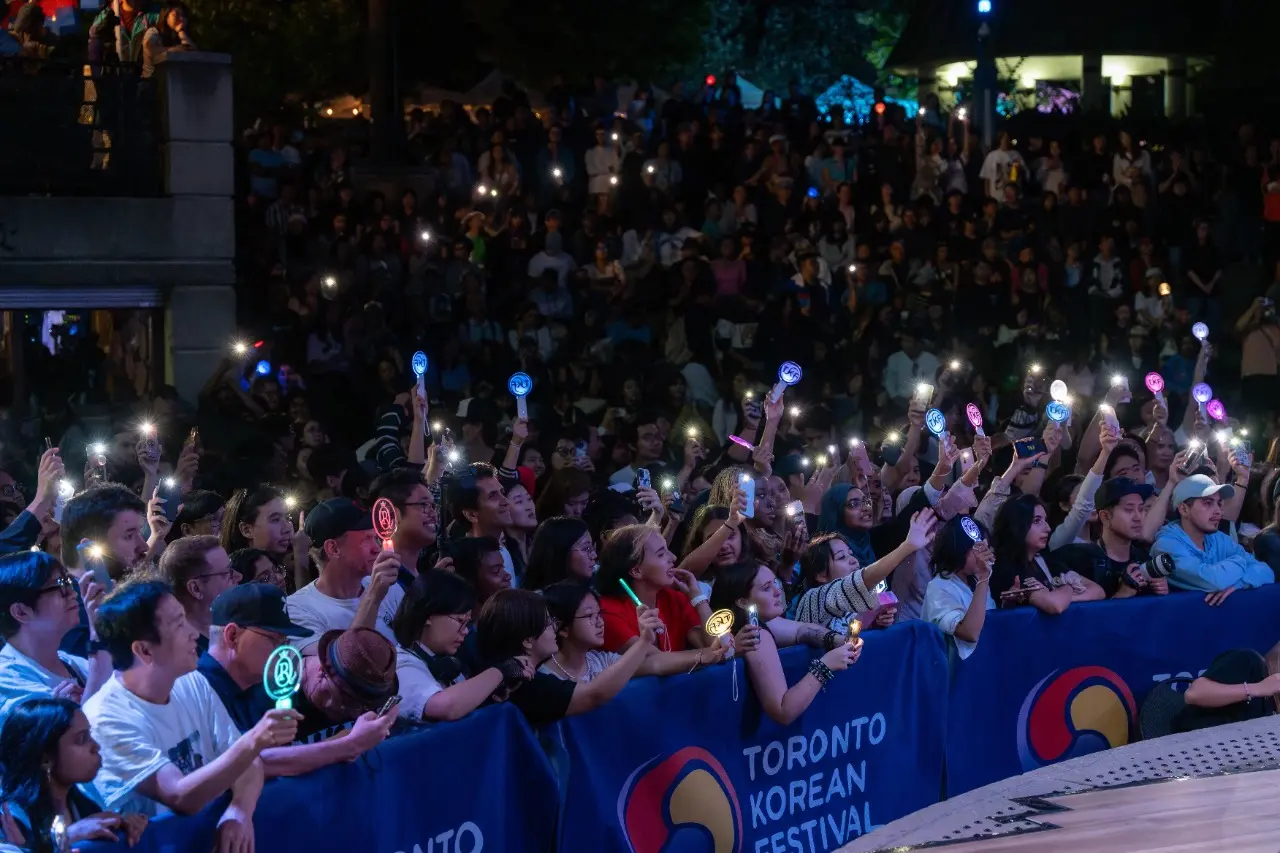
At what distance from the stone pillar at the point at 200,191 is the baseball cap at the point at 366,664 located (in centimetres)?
1033

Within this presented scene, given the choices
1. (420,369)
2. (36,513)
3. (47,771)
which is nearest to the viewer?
(47,771)

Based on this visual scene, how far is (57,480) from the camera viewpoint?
8.87m

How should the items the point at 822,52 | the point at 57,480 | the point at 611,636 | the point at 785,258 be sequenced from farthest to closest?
1. the point at 822,52
2. the point at 785,258
3. the point at 57,480
4. the point at 611,636

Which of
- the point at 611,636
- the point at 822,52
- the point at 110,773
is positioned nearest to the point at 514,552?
the point at 611,636

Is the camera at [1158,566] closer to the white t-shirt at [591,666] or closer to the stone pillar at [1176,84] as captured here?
the white t-shirt at [591,666]

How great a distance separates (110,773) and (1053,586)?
529cm

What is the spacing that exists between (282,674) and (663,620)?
2932mm

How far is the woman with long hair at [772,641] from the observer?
794 cm

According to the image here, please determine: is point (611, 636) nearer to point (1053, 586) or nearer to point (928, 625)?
point (928, 625)

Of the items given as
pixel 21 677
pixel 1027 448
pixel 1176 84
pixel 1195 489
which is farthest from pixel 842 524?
pixel 1176 84

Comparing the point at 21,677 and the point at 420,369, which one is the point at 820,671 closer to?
the point at 21,677

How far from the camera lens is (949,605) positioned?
9148mm

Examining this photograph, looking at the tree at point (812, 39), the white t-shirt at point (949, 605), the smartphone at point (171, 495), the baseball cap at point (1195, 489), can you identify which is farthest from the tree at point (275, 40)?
the tree at point (812, 39)

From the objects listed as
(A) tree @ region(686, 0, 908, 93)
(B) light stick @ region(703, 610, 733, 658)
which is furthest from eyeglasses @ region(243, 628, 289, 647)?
(A) tree @ region(686, 0, 908, 93)
